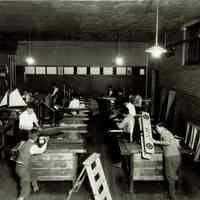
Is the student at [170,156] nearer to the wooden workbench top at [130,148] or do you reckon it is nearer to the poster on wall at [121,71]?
the wooden workbench top at [130,148]

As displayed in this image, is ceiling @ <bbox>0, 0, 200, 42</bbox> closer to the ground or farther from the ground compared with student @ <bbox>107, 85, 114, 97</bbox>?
farther from the ground

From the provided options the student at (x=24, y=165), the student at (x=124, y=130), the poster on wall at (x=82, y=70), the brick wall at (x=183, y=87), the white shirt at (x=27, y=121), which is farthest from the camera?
the poster on wall at (x=82, y=70)

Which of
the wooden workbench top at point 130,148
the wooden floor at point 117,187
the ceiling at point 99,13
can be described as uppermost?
the ceiling at point 99,13

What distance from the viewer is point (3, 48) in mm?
11430

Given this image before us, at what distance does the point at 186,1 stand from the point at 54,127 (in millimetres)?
4242

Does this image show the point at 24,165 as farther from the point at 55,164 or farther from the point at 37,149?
the point at 55,164

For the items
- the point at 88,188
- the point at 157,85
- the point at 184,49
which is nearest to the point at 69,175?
the point at 88,188

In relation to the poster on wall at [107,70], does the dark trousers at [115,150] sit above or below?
below

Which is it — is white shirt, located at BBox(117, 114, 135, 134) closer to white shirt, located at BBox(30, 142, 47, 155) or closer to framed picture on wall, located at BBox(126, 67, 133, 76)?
white shirt, located at BBox(30, 142, 47, 155)

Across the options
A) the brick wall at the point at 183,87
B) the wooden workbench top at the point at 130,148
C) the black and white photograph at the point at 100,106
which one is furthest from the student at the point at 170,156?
the brick wall at the point at 183,87

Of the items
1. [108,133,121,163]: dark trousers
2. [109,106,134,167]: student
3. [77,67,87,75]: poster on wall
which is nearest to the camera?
[109,106,134,167]: student

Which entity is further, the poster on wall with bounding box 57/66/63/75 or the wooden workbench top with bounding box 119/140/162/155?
the poster on wall with bounding box 57/66/63/75

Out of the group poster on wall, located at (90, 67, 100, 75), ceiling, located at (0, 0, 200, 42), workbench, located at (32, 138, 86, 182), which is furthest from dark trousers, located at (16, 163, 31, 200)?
poster on wall, located at (90, 67, 100, 75)

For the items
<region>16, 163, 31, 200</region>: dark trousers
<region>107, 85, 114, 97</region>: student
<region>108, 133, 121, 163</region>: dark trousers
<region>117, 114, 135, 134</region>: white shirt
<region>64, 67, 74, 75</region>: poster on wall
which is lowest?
<region>108, 133, 121, 163</region>: dark trousers
